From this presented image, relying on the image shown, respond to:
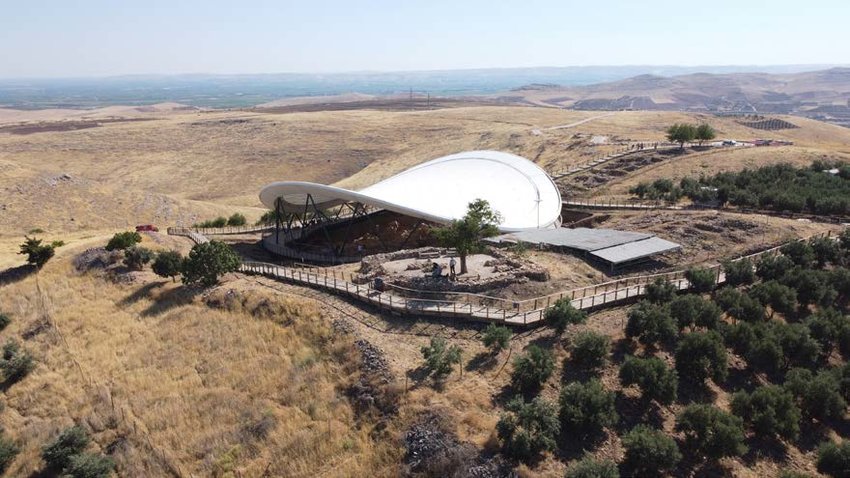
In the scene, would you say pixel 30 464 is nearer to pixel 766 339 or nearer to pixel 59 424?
pixel 59 424

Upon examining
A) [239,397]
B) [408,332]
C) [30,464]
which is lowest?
[30,464]

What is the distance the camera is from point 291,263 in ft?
159

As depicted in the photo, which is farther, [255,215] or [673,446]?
[255,215]

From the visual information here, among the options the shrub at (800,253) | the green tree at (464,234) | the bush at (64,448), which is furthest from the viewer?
the shrub at (800,253)

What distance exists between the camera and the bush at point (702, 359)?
2623 centimetres

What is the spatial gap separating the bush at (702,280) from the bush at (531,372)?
14.9 metres

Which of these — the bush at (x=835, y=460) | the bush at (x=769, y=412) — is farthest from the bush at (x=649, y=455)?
the bush at (x=835, y=460)

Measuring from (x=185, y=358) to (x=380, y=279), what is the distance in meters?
12.7

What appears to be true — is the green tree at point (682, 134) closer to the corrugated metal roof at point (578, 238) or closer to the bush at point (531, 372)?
the corrugated metal roof at point (578, 238)

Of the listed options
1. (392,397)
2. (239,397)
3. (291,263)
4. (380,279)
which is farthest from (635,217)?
(239,397)

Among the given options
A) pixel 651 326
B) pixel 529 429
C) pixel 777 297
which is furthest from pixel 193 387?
pixel 777 297

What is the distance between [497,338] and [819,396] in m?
14.8

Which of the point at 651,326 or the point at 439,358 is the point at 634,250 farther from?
the point at 439,358

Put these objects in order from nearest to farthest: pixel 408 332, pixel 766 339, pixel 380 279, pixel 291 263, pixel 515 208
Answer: pixel 766 339, pixel 408 332, pixel 380 279, pixel 291 263, pixel 515 208
